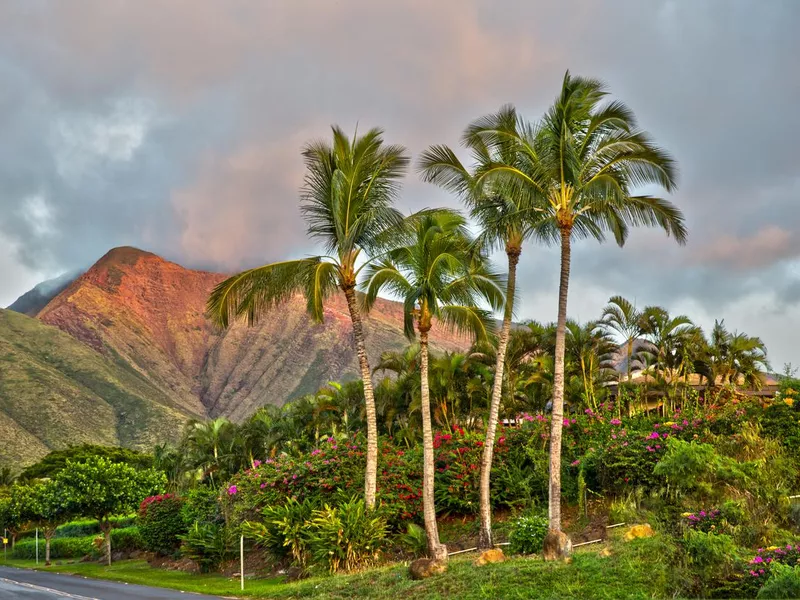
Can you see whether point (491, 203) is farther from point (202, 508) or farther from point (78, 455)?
point (78, 455)

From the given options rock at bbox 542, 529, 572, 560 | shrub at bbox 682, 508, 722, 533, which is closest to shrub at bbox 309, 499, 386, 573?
rock at bbox 542, 529, 572, 560

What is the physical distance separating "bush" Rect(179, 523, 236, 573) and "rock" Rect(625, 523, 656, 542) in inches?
586

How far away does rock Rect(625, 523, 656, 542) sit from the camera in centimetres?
1480

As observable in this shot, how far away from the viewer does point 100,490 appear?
120ft

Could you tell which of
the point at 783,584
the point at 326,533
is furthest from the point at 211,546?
the point at 783,584

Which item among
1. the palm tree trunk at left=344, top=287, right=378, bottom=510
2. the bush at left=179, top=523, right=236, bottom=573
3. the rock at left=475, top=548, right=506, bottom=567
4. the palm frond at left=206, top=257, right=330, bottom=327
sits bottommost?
the bush at left=179, top=523, right=236, bottom=573

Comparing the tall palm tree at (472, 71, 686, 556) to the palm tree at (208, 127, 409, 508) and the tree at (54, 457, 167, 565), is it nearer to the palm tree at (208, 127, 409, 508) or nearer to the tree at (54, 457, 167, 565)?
the palm tree at (208, 127, 409, 508)

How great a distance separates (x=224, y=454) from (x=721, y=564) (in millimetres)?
48768

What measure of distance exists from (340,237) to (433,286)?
291 centimetres

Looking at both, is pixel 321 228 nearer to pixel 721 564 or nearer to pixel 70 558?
pixel 721 564

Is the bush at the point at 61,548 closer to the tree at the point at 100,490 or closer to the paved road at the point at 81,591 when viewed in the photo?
the tree at the point at 100,490

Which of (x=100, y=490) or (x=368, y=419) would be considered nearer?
(x=368, y=419)

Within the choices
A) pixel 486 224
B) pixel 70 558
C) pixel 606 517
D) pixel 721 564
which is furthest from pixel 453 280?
pixel 70 558

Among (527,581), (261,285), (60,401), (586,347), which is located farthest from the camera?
(60,401)
